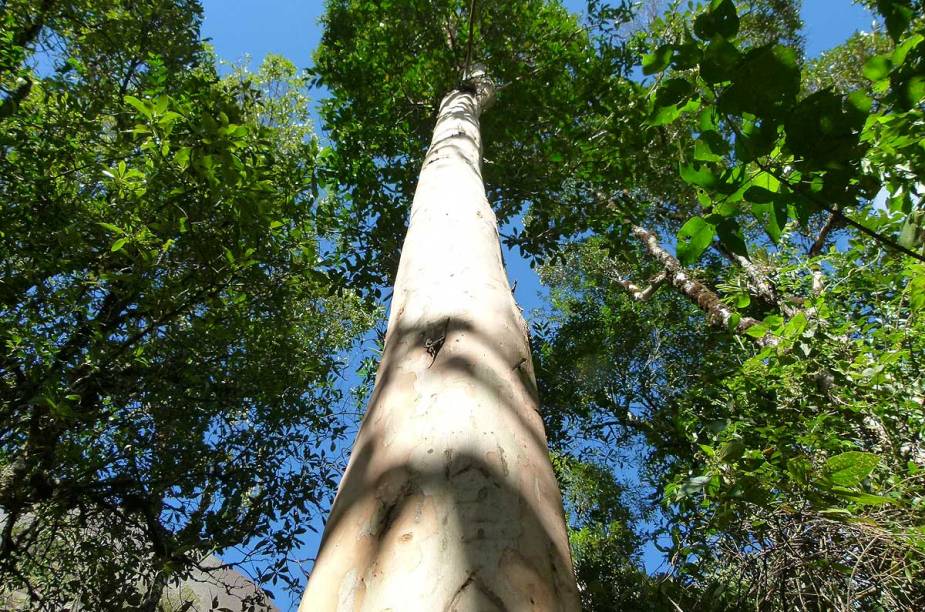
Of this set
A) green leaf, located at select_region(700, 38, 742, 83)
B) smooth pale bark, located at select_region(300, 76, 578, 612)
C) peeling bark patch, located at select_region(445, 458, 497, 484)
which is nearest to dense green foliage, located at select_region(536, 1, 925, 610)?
green leaf, located at select_region(700, 38, 742, 83)

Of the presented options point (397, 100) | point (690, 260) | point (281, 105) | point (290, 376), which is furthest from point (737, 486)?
point (281, 105)

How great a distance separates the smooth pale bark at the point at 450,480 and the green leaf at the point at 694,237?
475 mm

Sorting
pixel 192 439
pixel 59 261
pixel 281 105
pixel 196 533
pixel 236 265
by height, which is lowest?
pixel 196 533

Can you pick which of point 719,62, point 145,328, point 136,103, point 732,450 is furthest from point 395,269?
point 719,62

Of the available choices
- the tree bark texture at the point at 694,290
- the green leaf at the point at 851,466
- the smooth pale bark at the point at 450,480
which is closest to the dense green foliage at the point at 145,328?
the smooth pale bark at the point at 450,480

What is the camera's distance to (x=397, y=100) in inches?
213

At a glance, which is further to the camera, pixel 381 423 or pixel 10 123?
pixel 10 123

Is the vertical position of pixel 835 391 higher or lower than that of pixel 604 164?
lower

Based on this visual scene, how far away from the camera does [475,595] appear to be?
27.9 inches

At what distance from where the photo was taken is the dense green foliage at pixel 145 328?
3.27 metres

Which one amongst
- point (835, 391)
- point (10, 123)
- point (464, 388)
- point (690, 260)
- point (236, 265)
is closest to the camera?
point (464, 388)

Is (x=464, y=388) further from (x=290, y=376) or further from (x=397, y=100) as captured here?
(x=397, y=100)

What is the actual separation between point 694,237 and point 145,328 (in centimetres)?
429

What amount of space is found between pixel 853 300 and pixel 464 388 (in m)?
5.09
